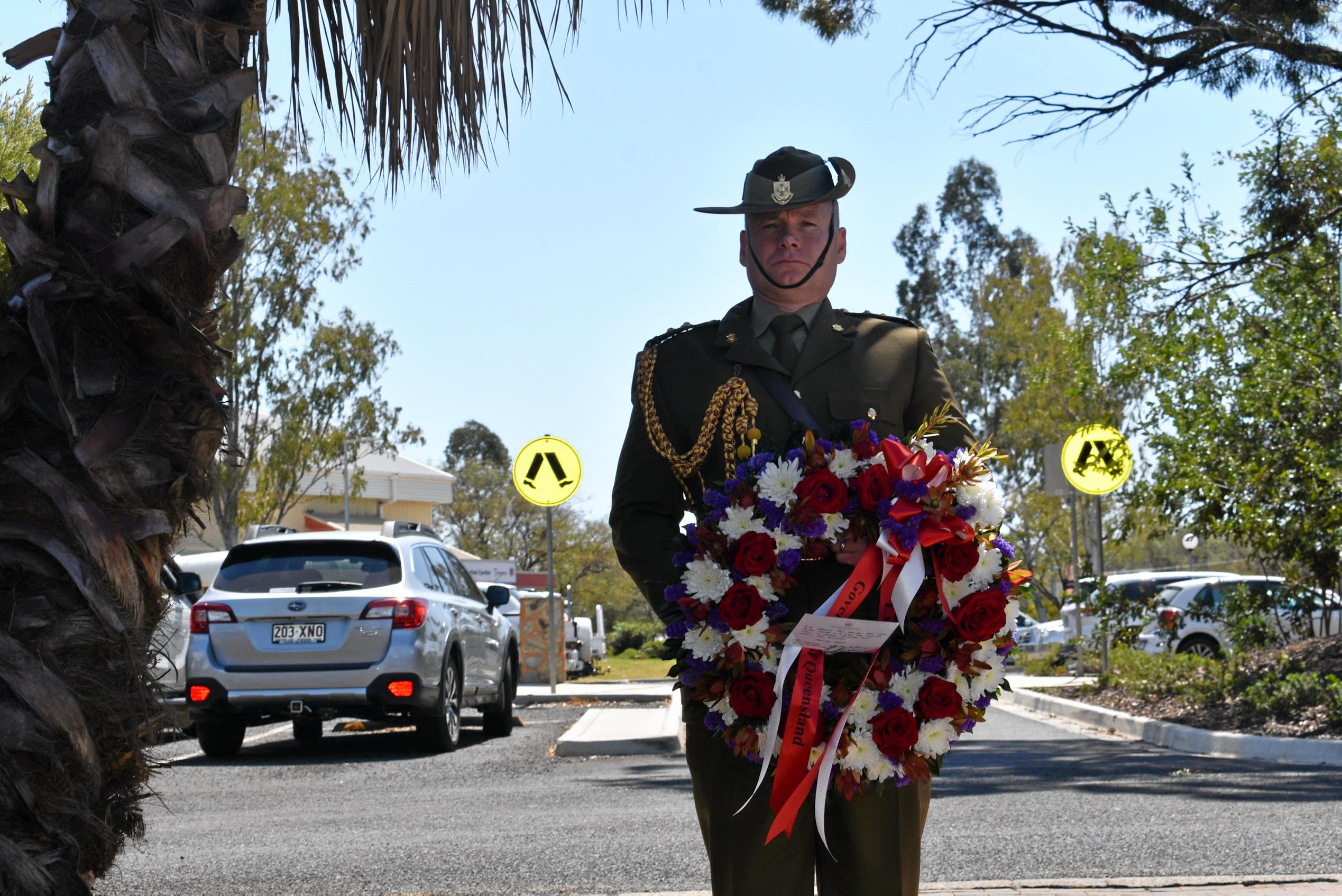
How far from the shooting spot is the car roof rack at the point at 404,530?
41.6 feet

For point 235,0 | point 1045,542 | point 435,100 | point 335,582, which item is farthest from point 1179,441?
point 1045,542

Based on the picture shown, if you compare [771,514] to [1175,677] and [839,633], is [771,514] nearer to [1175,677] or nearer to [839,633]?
[839,633]

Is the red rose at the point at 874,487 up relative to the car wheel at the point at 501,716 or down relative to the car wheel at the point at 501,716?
→ up

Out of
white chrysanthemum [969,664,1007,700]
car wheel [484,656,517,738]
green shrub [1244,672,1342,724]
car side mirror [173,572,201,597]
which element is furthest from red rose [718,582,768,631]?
car wheel [484,656,517,738]

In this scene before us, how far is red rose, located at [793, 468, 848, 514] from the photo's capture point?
281 cm

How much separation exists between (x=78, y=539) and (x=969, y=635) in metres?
1.96

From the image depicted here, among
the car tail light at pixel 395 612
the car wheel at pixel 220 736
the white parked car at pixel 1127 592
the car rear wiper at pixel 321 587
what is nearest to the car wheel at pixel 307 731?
the car wheel at pixel 220 736

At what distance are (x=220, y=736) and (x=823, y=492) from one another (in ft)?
30.8

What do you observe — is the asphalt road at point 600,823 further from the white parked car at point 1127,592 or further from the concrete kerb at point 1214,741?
the white parked car at point 1127,592

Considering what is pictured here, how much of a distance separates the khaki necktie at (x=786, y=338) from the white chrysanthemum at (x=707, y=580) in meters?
0.58

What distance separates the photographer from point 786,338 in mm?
3268

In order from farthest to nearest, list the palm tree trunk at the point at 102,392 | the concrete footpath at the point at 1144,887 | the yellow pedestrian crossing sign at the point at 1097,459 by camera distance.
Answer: the yellow pedestrian crossing sign at the point at 1097,459 < the concrete footpath at the point at 1144,887 < the palm tree trunk at the point at 102,392

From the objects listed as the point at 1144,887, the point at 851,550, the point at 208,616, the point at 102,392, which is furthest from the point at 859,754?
the point at 208,616

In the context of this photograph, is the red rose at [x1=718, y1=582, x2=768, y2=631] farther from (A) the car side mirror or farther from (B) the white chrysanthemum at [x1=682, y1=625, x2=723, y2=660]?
(A) the car side mirror
